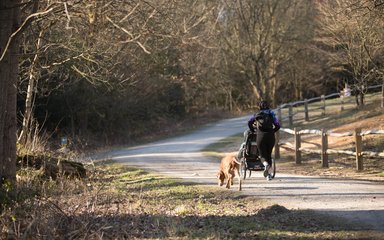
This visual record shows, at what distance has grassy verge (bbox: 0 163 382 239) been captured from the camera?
8.15 meters

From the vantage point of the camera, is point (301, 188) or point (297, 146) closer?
point (301, 188)

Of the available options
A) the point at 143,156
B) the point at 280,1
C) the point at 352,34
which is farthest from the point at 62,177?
the point at 280,1

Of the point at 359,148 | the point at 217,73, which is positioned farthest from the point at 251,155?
the point at 217,73

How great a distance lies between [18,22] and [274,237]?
231 inches

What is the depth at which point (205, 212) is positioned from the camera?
10.2 metres

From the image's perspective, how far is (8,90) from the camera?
9.70m

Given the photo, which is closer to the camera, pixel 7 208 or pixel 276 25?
pixel 7 208

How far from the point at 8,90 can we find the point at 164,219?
3592 millimetres

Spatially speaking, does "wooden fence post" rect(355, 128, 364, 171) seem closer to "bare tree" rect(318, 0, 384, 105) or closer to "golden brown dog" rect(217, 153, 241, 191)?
"golden brown dog" rect(217, 153, 241, 191)

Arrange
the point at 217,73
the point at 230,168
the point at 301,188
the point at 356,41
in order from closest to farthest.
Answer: the point at 301,188 → the point at 230,168 → the point at 356,41 → the point at 217,73

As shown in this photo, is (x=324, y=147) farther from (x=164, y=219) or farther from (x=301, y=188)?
(x=164, y=219)

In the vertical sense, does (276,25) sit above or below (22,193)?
above

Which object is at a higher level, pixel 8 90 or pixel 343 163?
pixel 8 90

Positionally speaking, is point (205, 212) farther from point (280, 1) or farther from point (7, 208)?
point (280, 1)
